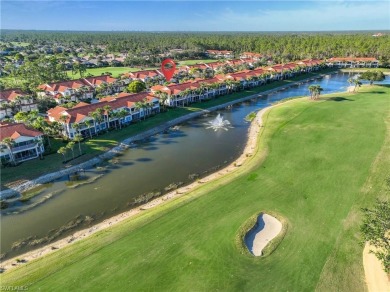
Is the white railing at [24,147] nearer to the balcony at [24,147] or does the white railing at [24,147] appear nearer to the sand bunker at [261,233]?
the balcony at [24,147]

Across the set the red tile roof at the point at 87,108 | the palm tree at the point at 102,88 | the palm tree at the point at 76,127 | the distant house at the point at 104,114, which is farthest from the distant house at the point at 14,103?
the palm tree at the point at 76,127

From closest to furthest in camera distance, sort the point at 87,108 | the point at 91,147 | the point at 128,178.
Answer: the point at 128,178 → the point at 91,147 → the point at 87,108

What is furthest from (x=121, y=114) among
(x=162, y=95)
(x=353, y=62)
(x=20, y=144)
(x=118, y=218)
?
(x=353, y=62)

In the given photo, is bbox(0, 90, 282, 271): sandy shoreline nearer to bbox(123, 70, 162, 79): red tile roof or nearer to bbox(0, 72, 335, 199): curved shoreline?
bbox(0, 72, 335, 199): curved shoreline

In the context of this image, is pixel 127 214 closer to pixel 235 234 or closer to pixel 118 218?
pixel 118 218

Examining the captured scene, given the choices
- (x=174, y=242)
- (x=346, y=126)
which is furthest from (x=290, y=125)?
(x=174, y=242)

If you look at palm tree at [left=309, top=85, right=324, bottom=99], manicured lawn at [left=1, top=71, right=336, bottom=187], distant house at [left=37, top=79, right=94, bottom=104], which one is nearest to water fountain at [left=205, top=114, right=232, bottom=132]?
manicured lawn at [left=1, top=71, right=336, bottom=187]
